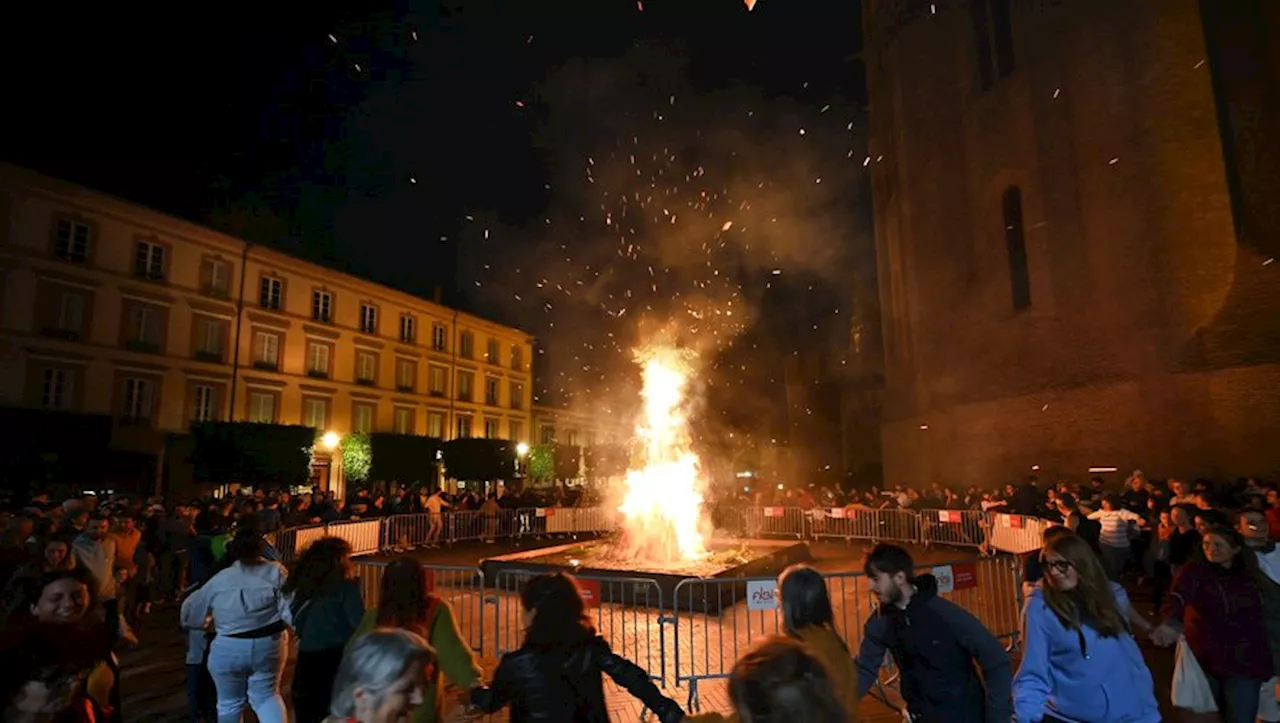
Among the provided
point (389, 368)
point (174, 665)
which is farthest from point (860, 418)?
point (174, 665)

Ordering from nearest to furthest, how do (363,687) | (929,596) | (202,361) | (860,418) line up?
(363,687) < (929,596) < (202,361) < (860,418)

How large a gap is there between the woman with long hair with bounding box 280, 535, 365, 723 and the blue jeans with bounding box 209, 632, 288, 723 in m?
0.56

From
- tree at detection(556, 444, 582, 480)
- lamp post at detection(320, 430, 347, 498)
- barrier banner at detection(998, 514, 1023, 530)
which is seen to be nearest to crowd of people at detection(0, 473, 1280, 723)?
barrier banner at detection(998, 514, 1023, 530)

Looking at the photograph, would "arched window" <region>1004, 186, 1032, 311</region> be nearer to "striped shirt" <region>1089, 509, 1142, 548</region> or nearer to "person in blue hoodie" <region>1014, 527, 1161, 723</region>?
"striped shirt" <region>1089, 509, 1142, 548</region>

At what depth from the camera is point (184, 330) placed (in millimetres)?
30172

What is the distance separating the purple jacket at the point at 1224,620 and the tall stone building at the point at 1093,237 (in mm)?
14599

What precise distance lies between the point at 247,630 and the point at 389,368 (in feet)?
124

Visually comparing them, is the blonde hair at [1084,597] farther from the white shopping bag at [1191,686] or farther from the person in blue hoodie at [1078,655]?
the white shopping bag at [1191,686]

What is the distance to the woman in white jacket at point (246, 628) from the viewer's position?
4.91 meters

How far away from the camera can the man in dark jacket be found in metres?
3.27

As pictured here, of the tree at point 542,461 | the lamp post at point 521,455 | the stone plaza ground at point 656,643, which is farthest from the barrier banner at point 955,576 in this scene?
the tree at point 542,461

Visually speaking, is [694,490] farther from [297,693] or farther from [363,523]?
[297,693]

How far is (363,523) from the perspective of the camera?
17.1 metres

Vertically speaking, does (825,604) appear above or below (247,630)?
above
